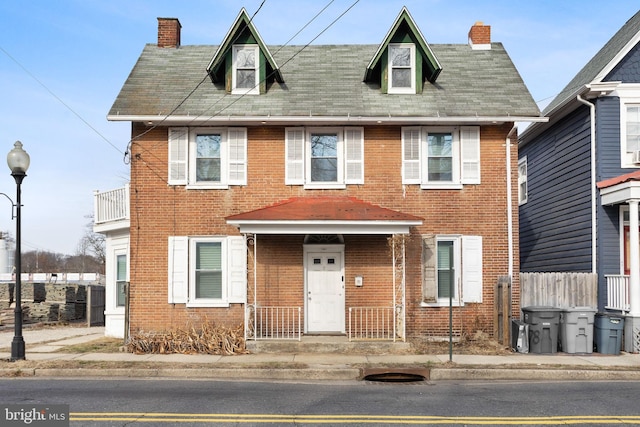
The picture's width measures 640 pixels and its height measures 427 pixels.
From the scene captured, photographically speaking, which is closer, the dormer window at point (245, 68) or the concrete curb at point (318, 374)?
the concrete curb at point (318, 374)

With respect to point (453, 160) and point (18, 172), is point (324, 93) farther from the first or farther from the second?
point (18, 172)

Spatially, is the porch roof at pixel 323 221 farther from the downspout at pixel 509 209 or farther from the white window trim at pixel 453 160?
the downspout at pixel 509 209

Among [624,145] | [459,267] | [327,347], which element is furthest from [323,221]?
[624,145]

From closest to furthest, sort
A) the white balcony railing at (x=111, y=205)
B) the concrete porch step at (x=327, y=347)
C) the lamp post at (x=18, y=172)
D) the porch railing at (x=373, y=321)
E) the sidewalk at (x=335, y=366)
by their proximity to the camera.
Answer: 1. the sidewalk at (x=335, y=366)
2. the lamp post at (x=18, y=172)
3. the concrete porch step at (x=327, y=347)
4. the porch railing at (x=373, y=321)
5. the white balcony railing at (x=111, y=205)

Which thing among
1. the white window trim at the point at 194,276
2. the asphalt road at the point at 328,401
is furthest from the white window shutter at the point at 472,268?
the white window trim at the point at 194,276

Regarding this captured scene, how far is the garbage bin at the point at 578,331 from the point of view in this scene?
15.1 meters

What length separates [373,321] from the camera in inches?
653

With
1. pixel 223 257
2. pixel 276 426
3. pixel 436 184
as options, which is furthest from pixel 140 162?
pixel 276 426

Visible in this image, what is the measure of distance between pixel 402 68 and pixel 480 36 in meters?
3.61

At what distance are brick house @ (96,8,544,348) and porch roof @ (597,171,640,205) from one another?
2164mm

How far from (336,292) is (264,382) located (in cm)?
526

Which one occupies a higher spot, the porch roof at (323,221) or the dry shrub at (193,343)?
the porch roof at (323,221)

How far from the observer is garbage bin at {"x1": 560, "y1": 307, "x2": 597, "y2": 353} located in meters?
15.1

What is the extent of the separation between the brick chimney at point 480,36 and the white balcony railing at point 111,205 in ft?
36.0
